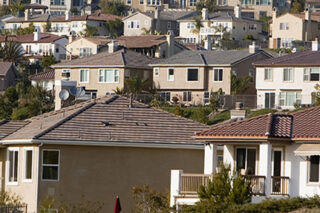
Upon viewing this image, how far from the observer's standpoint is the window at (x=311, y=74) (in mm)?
90500

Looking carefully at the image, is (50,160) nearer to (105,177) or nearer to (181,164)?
(105,177)

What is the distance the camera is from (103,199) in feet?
133

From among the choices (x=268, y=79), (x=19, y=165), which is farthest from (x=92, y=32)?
(x=19, y=165)

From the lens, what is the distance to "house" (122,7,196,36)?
161875 mm

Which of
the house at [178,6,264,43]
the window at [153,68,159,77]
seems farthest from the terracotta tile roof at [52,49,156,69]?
the house at [178,6,264,43]

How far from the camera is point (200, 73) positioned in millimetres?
100938

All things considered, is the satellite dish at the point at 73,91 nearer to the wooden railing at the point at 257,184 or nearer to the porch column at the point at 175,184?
the porch column at the point at 175,184

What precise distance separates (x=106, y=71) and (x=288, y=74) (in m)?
18.4

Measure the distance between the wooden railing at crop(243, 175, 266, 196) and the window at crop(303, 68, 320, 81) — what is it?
55.0m

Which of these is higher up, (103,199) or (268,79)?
(268,79)

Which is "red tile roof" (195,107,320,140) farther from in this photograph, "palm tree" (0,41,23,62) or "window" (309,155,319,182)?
"palm tree" (0,41,23,62)

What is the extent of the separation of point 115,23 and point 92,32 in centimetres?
587

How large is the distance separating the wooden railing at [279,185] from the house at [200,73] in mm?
61400

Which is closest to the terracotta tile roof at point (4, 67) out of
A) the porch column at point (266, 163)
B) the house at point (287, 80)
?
the house at point (287, 80)
